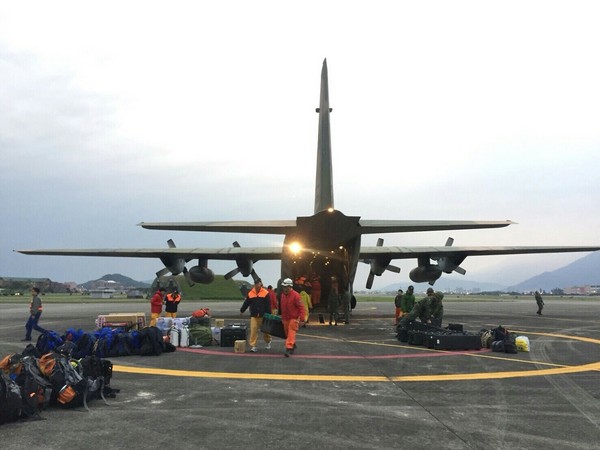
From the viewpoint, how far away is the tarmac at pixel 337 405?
500 cm

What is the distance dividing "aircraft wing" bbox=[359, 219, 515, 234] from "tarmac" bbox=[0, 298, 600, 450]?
7.04 meters

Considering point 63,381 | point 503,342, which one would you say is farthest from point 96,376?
point 503,342

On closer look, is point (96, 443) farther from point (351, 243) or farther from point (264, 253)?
point (264, 253)

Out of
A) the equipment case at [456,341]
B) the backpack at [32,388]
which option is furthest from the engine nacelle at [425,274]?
the backpack at [32,388]

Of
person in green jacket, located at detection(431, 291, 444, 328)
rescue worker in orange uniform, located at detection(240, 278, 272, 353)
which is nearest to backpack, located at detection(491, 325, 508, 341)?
person in green jacket, located at detection(431, 291, 444, 328)

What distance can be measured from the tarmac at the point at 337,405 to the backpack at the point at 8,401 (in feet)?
0.40

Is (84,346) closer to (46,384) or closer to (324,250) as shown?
(46,384)

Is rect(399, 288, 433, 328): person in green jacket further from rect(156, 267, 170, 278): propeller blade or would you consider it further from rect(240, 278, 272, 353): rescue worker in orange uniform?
rect(156, 267, 170, 278): propeller blade

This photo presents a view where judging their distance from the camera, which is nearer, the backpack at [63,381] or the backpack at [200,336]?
the backpack at [63,381]

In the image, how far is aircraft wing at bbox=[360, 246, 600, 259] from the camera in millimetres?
25031

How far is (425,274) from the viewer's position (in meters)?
26.5

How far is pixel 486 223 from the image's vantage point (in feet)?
56.5

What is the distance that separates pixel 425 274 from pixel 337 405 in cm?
2124

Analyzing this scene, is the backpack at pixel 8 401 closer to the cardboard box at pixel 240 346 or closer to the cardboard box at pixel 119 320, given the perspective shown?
the cardboard box at pixel 240 346
